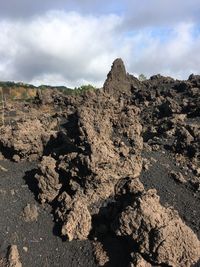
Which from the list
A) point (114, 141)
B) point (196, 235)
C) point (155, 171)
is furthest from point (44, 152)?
point (196, 235)

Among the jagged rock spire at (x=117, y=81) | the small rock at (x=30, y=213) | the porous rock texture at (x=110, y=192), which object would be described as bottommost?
the small rock at (x=30, y=213)

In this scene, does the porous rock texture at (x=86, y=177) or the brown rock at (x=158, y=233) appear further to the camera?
the porous rock texture at (x=86, y=177)

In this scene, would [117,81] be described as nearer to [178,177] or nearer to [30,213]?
[178,177]

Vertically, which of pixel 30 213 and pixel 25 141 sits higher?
pixel 25 141

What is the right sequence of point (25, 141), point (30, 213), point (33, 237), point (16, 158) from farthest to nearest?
1. point (25, 141)
2. point (16, 158)
3. point (30, 213)
4. point (33, 237)

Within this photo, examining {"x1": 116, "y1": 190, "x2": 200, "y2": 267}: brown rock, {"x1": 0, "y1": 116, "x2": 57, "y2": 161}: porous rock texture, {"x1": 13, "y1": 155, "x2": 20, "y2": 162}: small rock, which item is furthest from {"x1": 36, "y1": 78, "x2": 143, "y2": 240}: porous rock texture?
{"x1": 13, "y1": 155, "x2": 20, "y2": 162}: small rock

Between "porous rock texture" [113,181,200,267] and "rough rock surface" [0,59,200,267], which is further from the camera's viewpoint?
"rough rock surface" [0,59,200,267]

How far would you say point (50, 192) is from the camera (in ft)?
41.6

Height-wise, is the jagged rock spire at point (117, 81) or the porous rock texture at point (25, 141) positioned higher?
the jagged rock spire at point (117, 81)

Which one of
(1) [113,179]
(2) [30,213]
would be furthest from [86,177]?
(2) [30,213]

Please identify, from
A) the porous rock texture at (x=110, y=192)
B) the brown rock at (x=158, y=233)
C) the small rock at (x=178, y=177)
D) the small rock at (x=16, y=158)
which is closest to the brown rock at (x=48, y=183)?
the porous rock texture at (x=110, y=192)

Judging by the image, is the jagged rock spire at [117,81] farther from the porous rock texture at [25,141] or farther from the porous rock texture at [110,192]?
the porous rock texture at [25,141]

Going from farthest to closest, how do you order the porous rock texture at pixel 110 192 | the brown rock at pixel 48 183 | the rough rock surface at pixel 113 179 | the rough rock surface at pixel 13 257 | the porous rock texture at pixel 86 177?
1. the brown rock at pixel 48 183
2. the porous rock texture at pixel 86 177
3. the rough rock surface at pixel 13 257
4. the rough rock surface at pixel 113 179
5. the porous rock texture at pixel 110 192

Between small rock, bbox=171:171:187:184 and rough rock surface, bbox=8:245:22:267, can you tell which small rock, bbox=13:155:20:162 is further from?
small rock, bbox=171:171:187:184
